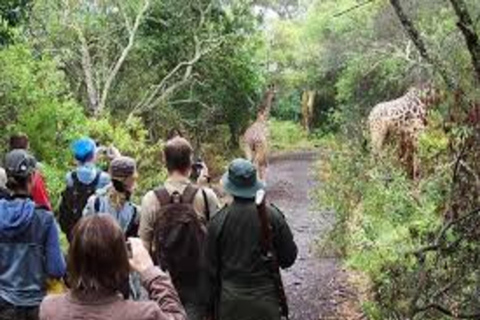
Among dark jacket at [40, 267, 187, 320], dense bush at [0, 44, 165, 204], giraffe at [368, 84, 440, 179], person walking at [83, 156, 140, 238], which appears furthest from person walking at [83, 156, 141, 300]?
giraffe at [368, 84, 440, 179]

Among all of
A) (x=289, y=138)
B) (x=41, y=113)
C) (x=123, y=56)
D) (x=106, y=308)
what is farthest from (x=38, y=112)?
(x=289, y=138)

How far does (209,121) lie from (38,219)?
1750 centimetres

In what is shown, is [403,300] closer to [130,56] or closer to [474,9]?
[474,9]

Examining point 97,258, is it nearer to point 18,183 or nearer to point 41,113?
point 18,183

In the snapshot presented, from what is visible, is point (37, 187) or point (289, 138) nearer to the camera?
point (37, 187)

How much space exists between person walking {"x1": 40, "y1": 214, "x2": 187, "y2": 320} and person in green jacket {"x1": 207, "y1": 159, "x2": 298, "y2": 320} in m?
1.96

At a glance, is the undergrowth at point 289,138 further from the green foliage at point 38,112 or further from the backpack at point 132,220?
the backpack at point 132,220

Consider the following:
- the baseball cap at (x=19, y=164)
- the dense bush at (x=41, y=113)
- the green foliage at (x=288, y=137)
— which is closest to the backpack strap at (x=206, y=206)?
the baseball cap at (x=19, y=164)

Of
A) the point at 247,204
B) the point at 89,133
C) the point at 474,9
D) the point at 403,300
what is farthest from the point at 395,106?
the point at 247,204

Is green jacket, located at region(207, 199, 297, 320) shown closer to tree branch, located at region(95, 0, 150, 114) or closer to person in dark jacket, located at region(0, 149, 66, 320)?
person in dark jacket, located at region(0, 149, 66, 320)

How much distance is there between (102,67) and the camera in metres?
18.5

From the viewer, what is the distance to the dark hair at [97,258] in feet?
10.6

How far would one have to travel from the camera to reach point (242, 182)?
17.5 ft

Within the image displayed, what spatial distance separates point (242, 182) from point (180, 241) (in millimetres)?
597
